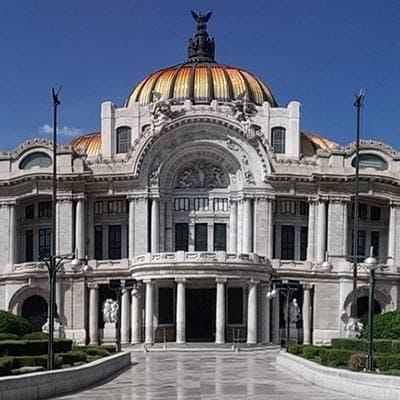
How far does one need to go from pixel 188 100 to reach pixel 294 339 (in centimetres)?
2394

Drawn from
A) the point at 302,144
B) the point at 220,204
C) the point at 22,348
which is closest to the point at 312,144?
the point at 302,144

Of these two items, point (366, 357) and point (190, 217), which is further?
point (190, 217)

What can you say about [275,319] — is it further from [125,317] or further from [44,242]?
[44,242]

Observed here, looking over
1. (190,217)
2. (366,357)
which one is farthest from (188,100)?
(366,357)

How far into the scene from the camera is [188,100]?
3164 inches

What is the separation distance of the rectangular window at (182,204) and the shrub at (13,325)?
28310 millimetres

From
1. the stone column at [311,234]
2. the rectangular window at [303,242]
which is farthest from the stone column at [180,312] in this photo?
the rectangular window at [303,242]

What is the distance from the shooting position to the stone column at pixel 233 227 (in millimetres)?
80250

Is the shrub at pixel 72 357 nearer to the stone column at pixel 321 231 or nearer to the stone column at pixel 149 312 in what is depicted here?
the stone column at pixel 149 312

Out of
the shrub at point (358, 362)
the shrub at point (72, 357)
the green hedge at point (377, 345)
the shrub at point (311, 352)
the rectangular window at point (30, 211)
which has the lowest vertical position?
the shrub at point (311, 352)

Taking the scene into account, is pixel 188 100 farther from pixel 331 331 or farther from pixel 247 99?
pixel 331 331

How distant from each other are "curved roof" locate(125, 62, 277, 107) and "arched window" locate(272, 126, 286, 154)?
4.28 metres

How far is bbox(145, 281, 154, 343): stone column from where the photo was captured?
2822 inches

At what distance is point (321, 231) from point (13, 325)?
34.9 meters
